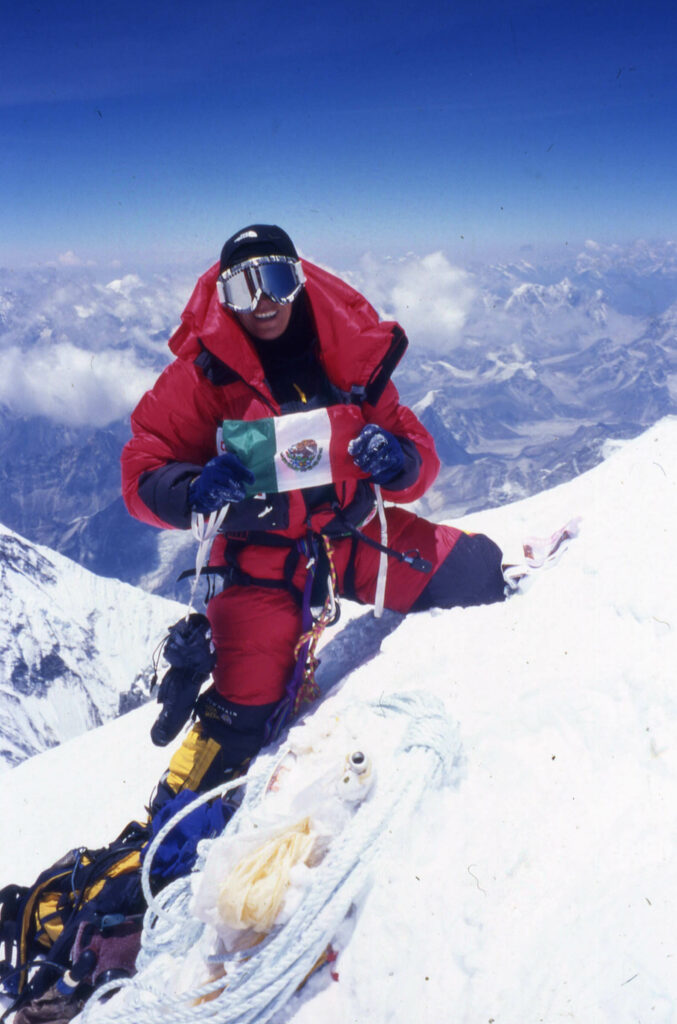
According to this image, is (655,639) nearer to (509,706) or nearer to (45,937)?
(509,706)

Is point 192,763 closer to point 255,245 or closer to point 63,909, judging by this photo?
point 63,909

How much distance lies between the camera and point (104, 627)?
524 ft

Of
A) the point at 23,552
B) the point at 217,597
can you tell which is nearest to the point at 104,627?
the point at 23,552

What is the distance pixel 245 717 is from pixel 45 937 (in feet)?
5.22

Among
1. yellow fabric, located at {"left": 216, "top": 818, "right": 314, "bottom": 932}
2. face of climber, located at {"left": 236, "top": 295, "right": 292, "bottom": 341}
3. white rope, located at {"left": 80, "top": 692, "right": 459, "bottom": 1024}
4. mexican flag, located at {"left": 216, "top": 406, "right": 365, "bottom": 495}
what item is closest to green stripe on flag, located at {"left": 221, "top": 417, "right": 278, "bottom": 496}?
mexican flag, located at {"left": 216, "top": 406, "right": 365, "bottom": 495}

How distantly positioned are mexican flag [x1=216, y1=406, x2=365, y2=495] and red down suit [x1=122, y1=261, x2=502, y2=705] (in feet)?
0.48

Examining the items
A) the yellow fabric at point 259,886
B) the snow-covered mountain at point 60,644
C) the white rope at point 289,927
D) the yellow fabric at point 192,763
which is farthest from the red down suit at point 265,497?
the snow-covered mountain at point 60,644

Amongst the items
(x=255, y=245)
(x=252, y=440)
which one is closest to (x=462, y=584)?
(x=252, y=440)

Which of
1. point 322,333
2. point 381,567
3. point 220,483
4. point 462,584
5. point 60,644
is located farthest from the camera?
point 60,644

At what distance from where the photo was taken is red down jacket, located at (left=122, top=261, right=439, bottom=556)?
11.7ft

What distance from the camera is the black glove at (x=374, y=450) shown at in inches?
139

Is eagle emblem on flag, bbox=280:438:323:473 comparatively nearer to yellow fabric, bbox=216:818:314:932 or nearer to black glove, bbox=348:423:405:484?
black glove, bbox=348:423:405:484

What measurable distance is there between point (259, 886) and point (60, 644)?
163m

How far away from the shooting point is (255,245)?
11.5 ft
